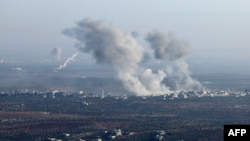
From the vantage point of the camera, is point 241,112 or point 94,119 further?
point 241,112

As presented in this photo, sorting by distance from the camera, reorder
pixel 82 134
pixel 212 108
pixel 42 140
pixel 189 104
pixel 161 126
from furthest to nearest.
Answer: pixel 189 104, pixel 212 108, pixel 161 126, pixel 82 134, pixel 42 140

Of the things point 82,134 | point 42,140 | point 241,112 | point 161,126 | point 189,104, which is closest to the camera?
point 42,140

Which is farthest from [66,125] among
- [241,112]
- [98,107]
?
[241,112]

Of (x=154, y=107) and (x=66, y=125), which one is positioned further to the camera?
(x=154, y=107)

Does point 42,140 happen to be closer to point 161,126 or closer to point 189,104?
point 161,126

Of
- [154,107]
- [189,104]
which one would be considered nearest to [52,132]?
[154,107]

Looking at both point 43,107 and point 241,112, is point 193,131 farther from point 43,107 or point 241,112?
point 43,107
